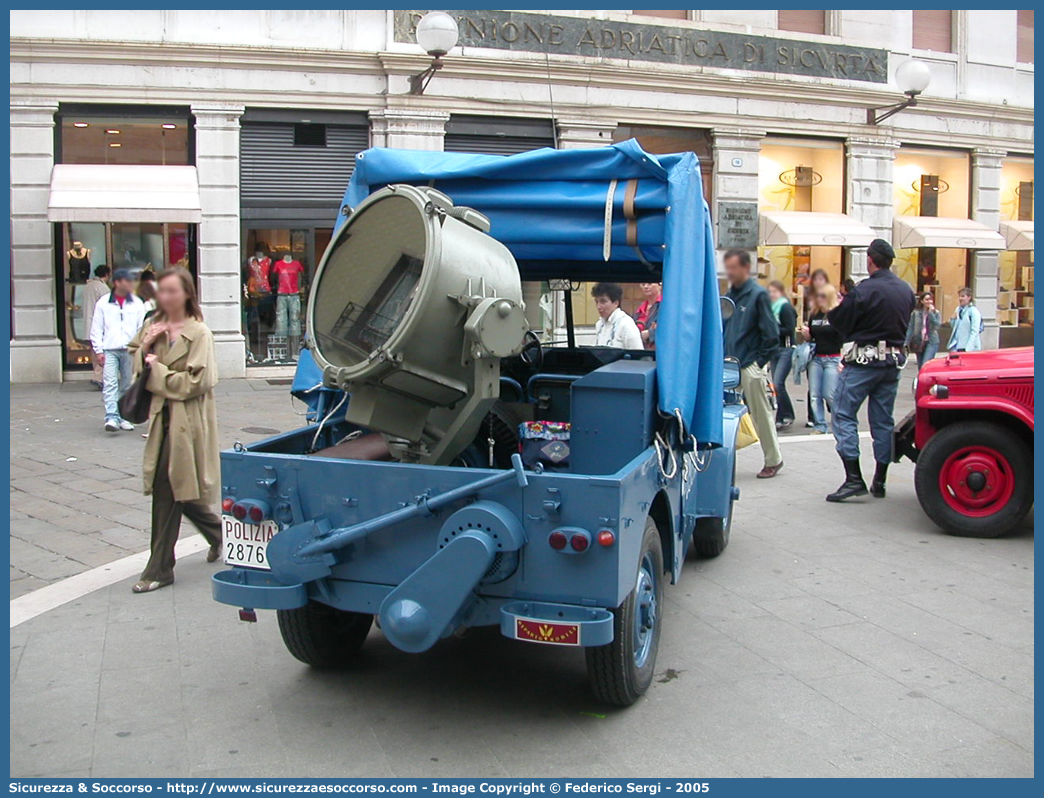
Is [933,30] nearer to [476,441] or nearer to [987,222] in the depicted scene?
[987,222]

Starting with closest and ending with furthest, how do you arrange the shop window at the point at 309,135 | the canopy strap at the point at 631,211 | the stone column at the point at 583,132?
the canopy strap at the point at 631,211
the shop window at the point at 309,135
the stone column at the point at 583,132

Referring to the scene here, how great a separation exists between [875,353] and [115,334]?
7.78 m

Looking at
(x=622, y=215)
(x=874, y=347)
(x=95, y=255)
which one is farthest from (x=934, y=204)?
Answer: (x=622, y=215)

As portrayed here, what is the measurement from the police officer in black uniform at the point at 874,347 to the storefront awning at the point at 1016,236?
16.4 metres

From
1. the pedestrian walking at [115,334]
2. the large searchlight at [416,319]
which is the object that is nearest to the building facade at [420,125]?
the pedestrian walking at [115,334]

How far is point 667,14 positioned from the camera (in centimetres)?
1862

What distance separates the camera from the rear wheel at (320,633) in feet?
14.9

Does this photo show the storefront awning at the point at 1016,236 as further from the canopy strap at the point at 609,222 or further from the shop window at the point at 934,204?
the canopy strap at the point at 609,222

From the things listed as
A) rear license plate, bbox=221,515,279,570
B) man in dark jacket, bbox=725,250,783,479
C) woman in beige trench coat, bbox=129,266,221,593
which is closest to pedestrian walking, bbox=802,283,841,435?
man in dark jacket, bbox=725,250,783,479

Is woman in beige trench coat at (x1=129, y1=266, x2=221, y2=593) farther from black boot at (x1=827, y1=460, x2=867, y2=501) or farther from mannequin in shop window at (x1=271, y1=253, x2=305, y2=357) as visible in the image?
mannequin in shop window at (x1=271, y1=253, x2=305, y2=357)

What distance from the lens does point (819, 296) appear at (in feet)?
35.3

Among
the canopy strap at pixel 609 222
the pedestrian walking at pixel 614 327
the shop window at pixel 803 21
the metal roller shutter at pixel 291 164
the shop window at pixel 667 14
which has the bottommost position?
the pedestrian walking at pixel 614 327

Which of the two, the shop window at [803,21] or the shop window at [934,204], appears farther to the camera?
the shop window at [934,204]

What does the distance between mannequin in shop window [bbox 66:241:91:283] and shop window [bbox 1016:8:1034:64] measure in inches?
715
